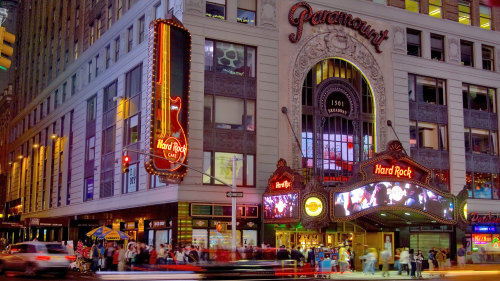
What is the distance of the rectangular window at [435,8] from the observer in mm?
51188

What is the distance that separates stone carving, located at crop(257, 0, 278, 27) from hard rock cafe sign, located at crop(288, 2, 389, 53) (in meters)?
1.28

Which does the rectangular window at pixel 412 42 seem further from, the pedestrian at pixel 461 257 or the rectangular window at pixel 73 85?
the rectangular window at pixel 73 85

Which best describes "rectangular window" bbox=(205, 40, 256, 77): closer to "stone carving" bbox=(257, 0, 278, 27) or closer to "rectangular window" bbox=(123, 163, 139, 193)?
"stone carving" bbox=(257, 0, 278, 27)

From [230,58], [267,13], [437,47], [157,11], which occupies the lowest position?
[230,58]

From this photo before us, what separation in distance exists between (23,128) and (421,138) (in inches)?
2286

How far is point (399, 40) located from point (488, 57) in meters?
10.3

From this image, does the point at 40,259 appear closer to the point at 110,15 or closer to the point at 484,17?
the point at 110,15

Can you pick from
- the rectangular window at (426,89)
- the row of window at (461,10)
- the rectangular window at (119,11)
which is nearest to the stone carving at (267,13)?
the row of window at (461,10)

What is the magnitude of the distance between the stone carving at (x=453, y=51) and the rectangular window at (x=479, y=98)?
7.72 feet

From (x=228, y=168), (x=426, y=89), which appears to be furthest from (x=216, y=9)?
(x=426, y=89)

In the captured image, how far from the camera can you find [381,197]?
36344 millimetres

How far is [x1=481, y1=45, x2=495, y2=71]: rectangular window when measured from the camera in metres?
53.1

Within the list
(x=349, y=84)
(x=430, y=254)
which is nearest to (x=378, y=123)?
(x=349, y=84)

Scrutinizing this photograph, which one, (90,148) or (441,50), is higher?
(441,50)
